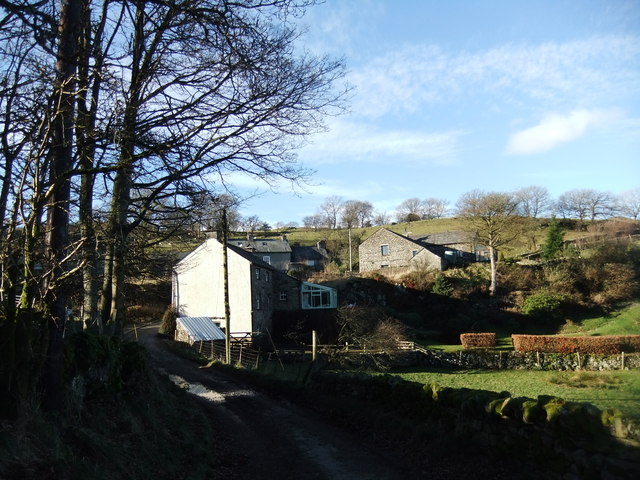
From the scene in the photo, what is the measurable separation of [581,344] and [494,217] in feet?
67.6

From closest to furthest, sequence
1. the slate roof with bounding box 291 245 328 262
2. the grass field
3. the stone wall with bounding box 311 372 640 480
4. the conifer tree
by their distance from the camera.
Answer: the stone wall with bounding box 311 372 640 480 < the grass field < the conifer tree < the slate roof with bounding box 291 245 328 262

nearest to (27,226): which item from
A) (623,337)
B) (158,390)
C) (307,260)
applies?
(158,390)

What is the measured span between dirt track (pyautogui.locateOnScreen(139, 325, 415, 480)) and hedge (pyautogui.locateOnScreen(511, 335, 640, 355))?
2494 centimetres

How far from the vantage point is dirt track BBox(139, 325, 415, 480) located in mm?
7805

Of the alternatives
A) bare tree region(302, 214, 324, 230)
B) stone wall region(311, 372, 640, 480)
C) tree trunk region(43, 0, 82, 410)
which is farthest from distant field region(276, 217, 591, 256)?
tree trunk region(43, 0, 82, 410)

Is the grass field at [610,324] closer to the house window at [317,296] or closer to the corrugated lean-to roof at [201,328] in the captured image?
the house window at [317,296]

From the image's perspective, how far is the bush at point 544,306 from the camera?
146 ft

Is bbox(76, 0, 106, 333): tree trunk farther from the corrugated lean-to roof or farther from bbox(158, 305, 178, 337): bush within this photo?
bbox(158, 305, 178, 337): bush

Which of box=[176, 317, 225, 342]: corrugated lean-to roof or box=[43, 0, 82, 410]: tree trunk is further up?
box=[43, 0, 82, 410]: tree trunk

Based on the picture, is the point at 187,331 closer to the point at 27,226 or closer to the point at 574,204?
the point at 27,226

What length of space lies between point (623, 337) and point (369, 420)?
94.2ft

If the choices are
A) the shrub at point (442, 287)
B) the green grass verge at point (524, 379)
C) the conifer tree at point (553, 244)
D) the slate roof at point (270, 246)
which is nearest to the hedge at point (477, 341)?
the green grass verge at point (524, 379)

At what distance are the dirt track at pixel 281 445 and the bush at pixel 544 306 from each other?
36417mm

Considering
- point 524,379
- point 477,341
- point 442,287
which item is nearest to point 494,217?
point 442,287
